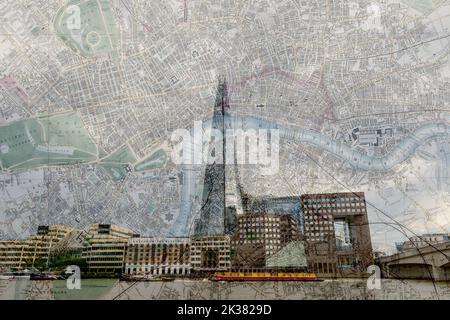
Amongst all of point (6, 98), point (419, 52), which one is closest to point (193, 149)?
point (6, 98)

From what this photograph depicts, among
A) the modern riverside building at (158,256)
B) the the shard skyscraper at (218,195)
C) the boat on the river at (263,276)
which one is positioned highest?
the the shard skyscraper at (218,195)

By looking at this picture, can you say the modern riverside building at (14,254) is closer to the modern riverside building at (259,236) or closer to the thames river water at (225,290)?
the thames river water at (225,290)

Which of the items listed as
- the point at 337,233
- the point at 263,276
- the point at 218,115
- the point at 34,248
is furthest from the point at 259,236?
the point at 34,248

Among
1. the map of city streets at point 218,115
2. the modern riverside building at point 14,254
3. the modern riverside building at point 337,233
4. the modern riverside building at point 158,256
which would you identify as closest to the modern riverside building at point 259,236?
the map of city streets at point 218,115

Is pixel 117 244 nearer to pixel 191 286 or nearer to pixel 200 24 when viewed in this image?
pixel 191 286

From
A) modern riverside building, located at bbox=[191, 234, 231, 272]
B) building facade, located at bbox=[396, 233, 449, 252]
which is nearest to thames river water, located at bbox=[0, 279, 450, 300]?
modern riverside building, located at bbox=[191, 234, 231, 272]

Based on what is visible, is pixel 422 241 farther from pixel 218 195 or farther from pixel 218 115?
pixel 218 115
